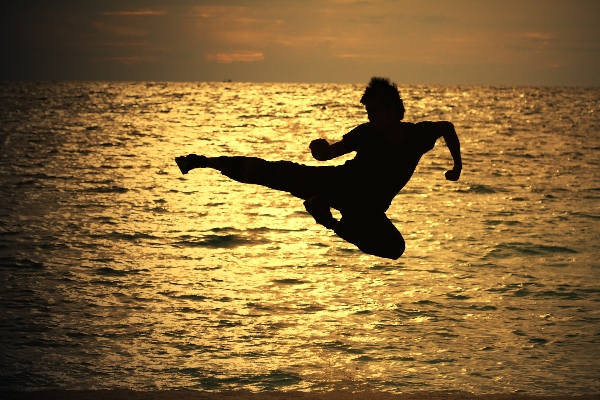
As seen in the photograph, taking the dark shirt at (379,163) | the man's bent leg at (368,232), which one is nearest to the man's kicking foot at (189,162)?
the dark shirt at (379,163)

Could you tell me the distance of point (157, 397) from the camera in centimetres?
1363

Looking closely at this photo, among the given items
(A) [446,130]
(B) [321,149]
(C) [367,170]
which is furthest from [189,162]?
(A) [446,130]

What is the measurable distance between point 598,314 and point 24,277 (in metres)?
15.5

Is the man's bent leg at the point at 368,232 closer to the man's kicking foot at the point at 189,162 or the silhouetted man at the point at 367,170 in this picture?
the silhouetted man at the point at 367,170

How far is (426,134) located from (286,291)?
14415 millimetres

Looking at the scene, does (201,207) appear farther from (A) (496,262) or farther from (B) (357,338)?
(B) (357,338)

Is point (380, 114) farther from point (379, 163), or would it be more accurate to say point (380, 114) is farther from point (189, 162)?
point (189, 162)

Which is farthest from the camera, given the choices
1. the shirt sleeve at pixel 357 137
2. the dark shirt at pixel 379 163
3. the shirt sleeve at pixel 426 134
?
the shirt sleeve at pixel 426 134

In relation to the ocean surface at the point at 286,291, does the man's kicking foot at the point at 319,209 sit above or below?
above

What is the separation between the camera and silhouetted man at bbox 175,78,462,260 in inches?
331

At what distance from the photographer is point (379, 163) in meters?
8.63

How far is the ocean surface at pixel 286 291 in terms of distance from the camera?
16391mm

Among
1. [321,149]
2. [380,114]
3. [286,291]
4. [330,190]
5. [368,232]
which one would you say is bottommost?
[286,291]

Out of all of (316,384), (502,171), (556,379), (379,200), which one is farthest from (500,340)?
(502,171)
